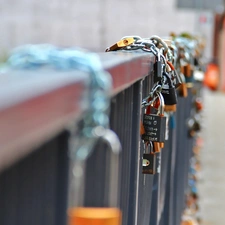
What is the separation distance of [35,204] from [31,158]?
11 centimetres

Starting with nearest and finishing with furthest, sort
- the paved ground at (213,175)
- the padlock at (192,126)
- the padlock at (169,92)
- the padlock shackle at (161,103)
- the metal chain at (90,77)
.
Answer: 1. the metal chain at (90,77)
2. the padlock shackle at (161,103)
3. the padlock at (169,92)
4. the padlock at (192,126)
5. the paved ground at (213,175)

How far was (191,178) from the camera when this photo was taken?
8203 mm

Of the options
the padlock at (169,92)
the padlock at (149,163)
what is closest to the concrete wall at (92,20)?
the padlock at (169,92)

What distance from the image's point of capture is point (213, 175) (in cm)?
1080

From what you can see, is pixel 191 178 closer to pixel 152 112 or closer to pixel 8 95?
pixel 152 112

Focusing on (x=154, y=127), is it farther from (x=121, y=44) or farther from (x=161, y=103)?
(x=121, y=44)

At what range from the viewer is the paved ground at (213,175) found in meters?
8.35

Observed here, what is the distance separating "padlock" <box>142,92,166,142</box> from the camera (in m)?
3.06

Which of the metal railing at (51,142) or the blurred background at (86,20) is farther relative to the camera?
the blurred background at (86,20)

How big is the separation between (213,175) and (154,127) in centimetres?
783

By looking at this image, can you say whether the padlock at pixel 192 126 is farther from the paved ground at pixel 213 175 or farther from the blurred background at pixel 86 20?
the blurred background at pixel 86 20

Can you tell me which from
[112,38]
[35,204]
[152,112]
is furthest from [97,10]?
[35,204]

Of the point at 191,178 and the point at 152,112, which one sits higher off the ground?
the point at 152,112

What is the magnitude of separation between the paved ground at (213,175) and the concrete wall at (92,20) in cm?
553
